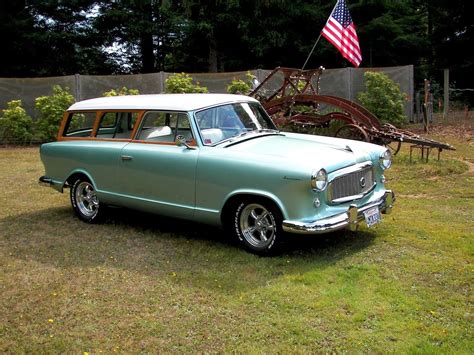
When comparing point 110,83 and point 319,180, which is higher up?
point 110,83

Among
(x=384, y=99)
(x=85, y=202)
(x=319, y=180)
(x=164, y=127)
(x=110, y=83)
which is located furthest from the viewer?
(x=110, y=83)

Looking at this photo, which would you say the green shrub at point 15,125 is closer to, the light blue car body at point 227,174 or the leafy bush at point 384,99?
the light blue car body at point 227,174

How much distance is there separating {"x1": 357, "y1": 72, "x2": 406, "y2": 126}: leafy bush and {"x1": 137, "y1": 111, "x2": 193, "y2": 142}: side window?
10.7 m

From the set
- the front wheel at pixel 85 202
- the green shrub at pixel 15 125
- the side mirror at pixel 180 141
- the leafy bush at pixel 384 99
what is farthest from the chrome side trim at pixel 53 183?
the leafy bush at pixel 384 99

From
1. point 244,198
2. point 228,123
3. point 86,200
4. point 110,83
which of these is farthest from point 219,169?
point 110,83

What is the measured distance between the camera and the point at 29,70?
1110 inches

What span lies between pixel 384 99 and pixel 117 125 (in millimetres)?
10924

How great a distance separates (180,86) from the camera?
16.0 m

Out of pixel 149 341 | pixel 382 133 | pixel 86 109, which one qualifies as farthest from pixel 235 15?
pixel 149 341

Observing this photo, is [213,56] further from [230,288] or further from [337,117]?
[230,288]

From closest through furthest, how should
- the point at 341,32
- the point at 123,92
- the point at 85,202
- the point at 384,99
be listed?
the point at 85,202, the point at 341,32, the point at 384,99, the point at 123,92

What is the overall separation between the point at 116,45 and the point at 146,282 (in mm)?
25410

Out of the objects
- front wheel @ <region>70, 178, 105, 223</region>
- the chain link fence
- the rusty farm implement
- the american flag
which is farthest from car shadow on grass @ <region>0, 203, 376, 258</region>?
the chain link fence

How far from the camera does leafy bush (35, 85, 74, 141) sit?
16375 mm
